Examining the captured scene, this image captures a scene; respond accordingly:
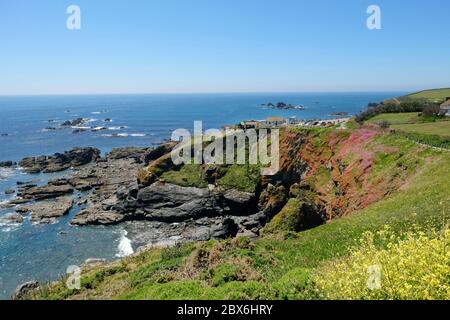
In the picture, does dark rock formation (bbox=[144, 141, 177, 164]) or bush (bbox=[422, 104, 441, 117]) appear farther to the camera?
dark rock formation (bbox=[144, 141, 177, 164])

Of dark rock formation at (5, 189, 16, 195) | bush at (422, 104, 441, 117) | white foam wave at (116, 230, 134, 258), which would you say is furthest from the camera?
dark rock formation at (5, 189, 16, 195)

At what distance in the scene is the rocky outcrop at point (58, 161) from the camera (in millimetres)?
93062

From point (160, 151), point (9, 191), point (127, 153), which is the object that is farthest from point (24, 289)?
point (127, 153)

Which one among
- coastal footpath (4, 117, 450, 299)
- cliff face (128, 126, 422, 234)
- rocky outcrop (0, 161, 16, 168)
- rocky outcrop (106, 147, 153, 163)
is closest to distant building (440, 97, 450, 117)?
coastal footpath (4, 117, 450, 299)

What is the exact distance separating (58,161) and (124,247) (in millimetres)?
59750

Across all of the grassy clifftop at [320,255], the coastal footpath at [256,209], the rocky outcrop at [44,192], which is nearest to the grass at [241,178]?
the coastal footpath at [256,209]

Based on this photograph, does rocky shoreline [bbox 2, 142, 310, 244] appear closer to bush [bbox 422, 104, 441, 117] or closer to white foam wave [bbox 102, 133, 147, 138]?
bush [bbox 422, 104, 441, 117]

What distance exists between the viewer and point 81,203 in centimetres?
6612

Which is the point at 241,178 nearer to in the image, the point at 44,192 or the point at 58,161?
the point at 44,192

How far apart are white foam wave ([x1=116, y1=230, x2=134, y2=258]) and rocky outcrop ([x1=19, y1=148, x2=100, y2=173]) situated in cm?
4934

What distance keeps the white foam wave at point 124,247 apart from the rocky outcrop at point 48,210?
541 inches

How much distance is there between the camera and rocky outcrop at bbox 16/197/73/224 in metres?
58.4

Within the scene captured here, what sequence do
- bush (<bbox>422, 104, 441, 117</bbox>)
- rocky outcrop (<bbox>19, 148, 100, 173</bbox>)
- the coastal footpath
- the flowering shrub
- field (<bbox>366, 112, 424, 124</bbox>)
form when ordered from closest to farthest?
1. the flowering shrub
2. the coastal footpath
3. field (<bbox>366, 112, 424, 124</bbox>)
4. bush (<bbox>422, 104, 441, 117</bbox>)
5. rocky outcrop (<bbox>19, 148, 100, 173</bbox>)
